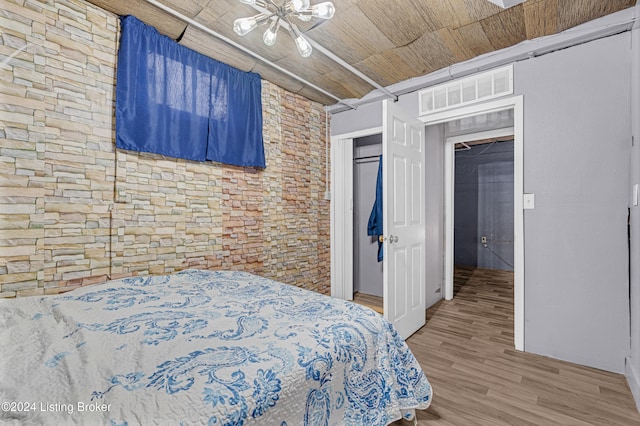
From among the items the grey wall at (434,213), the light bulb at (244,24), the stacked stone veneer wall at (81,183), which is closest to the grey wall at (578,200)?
the grey wall at (434,213)

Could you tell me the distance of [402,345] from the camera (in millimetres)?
1369

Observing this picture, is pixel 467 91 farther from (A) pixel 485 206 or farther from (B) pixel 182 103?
(A) pixel 485 206

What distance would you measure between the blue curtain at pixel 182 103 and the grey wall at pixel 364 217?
1.78 m

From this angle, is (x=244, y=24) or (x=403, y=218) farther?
(x=403, y=218)

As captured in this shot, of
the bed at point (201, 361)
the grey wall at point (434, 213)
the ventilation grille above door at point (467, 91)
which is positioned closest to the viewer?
the bed at point (201, 361)

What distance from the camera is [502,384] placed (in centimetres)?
188

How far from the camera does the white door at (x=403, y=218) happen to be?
236 centimetres

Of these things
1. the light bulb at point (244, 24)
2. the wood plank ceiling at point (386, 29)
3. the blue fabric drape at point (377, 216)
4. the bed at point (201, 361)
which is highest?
the wood plank ceiling at point (386, 29)

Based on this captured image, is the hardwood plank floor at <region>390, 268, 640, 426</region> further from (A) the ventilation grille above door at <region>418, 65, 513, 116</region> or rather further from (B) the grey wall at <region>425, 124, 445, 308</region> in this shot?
(A) the ventilation grille above door at <region>418, 65, 513, 116</region>

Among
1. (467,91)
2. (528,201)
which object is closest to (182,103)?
(467,91)

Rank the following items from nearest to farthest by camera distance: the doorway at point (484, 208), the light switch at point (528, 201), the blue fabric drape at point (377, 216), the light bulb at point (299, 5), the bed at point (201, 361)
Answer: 1. the bed at point (201, 361)
2. the light bulb at point (299, 5)
3. the light switch at point (528, 201)
4. the blue fabric drape at point (377, 216)
5. the doorway at point (484, 208)

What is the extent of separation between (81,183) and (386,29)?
231cm

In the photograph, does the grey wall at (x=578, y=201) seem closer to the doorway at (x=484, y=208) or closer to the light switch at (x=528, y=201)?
the light switch at (x=528, y=201)

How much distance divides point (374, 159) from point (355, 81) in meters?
1.28
